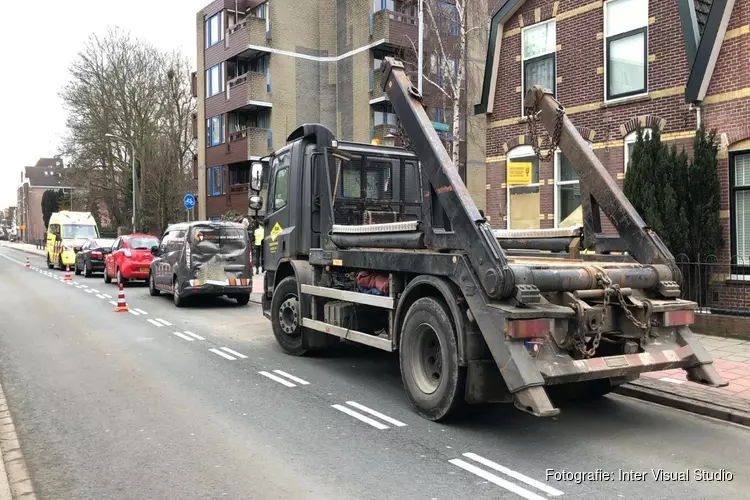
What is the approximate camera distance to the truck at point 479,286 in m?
4.98

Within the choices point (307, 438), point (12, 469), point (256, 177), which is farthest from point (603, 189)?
point (12, 469)

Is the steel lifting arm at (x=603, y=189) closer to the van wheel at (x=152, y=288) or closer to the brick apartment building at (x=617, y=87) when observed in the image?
the brick apartment building at (x=617, y=87)

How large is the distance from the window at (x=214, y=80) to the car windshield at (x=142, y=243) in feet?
63.9

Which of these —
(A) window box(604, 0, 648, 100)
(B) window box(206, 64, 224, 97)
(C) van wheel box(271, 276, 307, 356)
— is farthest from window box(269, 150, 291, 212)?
(B) window box(206, 64, 224, 97)

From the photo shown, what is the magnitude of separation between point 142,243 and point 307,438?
1692cm

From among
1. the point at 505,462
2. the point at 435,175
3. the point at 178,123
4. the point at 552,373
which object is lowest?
the point at 505,462

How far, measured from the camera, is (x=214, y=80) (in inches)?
1533

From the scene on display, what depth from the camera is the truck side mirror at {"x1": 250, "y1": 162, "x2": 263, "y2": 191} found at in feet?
31.1

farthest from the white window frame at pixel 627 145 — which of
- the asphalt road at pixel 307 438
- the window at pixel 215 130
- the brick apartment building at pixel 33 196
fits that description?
the brick apartment building at pixel 33 196

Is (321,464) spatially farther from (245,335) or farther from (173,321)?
(173,321)

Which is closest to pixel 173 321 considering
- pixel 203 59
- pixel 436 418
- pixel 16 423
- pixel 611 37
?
pixel 16 423

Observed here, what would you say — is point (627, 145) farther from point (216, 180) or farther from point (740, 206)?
point (216, 180)

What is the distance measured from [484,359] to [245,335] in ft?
21.1

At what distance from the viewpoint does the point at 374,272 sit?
6930 mm
